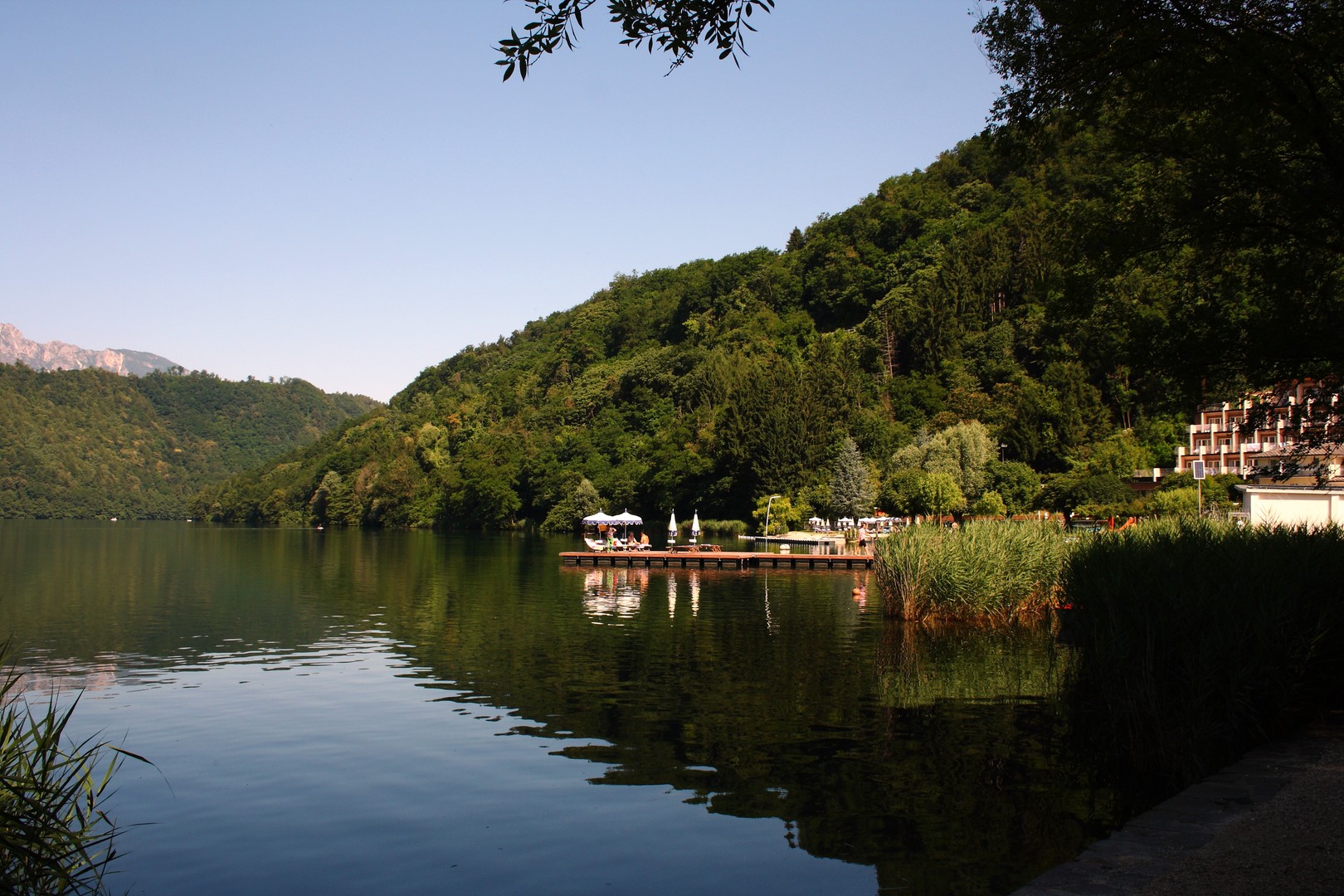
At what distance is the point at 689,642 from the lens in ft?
79.4

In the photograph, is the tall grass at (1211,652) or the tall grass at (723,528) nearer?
the tall grass at (1211,652)

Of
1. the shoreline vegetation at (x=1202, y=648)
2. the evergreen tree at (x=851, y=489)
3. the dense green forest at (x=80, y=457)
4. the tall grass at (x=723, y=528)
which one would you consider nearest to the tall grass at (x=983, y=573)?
the shoreline vegetation at (x=1202, y=648)

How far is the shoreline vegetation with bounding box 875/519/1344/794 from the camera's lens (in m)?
11.9

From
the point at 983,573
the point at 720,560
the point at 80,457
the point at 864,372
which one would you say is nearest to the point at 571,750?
the point at 983,573

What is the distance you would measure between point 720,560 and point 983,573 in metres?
24.8

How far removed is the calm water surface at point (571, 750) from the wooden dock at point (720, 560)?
1757 centimetres

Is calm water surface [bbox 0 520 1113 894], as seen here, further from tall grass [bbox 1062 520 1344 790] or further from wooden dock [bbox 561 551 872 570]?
wooden dock [bbox 561 551 872 570]

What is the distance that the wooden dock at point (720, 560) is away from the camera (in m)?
48.0

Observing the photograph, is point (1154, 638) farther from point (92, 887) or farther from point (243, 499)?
point (243, 499)

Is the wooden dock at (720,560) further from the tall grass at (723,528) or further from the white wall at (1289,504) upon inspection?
the tall grass at (723,528)

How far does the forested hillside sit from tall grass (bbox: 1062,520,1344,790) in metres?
2.51

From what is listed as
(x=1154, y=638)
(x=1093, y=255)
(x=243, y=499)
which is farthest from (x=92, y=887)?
(x=243, y=499)

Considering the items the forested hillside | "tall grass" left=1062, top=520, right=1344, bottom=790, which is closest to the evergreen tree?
the forested hillside

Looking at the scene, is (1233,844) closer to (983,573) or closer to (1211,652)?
(1211,652)
